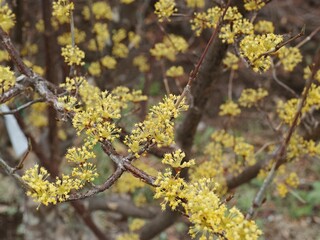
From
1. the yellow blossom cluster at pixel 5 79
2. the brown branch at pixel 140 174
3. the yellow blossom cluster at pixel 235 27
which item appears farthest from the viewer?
the yellow blossom cluster at pixel 235 27

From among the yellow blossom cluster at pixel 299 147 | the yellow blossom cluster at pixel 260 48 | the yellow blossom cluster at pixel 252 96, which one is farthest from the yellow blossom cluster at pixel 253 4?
the yellow blossom cluster at pixel 299 147

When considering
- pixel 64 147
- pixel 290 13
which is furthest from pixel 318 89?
pixel 290 13

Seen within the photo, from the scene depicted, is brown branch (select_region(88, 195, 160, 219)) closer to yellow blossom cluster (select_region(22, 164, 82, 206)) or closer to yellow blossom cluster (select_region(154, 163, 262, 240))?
yellow blossom cluster (select_region(22, 164, 82, 206))

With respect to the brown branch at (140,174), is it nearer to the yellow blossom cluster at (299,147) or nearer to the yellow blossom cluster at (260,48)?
the yellow blossom cluster at (260,48)

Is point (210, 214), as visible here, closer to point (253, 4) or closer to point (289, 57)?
point (253, 4)

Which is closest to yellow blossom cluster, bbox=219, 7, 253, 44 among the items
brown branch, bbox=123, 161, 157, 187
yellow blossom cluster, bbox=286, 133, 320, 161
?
brown branch, bbox=123, 161, 157, 187

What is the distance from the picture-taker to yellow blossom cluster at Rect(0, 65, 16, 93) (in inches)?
70.8

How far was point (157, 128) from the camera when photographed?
5.12ft

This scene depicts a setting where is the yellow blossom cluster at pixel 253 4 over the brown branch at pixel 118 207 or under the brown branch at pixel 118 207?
over

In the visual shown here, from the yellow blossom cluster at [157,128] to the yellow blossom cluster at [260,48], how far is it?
1.14 feet

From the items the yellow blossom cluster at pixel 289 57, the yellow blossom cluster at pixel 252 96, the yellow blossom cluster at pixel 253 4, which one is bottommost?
the yellow blossom cluster at pixel 252 96

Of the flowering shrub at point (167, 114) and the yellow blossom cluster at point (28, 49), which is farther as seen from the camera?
the yellow blossom cluster at point (28, 49)

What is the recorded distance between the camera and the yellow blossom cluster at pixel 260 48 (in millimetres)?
1646

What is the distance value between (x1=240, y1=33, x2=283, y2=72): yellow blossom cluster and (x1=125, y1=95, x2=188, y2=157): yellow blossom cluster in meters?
0.35
